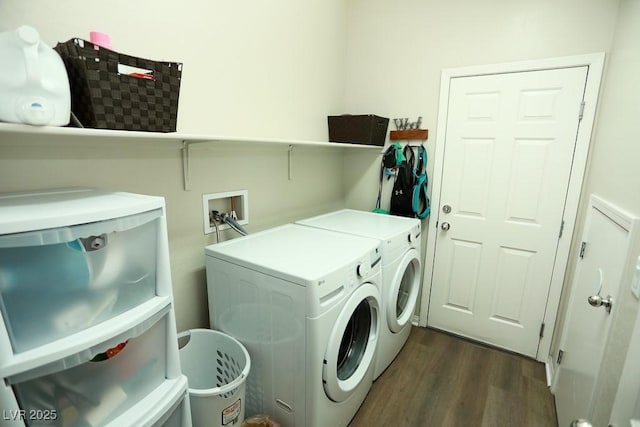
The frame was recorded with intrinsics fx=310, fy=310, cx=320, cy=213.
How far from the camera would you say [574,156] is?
200 centimetres

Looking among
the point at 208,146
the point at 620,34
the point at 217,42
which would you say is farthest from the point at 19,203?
the point at 620,34

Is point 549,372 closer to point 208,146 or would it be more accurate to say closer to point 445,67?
point 445,67

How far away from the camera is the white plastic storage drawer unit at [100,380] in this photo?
2.47 ft

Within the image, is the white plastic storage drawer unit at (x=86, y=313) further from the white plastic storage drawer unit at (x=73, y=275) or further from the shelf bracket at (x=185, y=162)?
the shelf bracket at (x=185, y=162)

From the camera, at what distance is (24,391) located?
731mm

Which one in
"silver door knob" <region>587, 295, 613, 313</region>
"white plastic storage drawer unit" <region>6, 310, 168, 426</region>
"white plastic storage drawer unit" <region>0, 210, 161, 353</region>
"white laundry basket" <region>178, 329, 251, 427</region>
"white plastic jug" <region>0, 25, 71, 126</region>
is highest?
"white plastic jug" <region>0, 25, 71, 126</region>

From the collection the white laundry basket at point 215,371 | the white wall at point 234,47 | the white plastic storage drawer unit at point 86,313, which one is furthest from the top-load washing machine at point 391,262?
the white plastic storage drawer unit at point 86,313

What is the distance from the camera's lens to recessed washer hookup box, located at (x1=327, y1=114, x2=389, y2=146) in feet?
7.74

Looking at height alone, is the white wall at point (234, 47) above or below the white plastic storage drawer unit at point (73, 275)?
above

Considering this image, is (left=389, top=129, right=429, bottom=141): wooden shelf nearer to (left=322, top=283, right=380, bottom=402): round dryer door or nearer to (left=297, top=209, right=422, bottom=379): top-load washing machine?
(left=297, top=209, right=422, bottom=379): top-load washing machine

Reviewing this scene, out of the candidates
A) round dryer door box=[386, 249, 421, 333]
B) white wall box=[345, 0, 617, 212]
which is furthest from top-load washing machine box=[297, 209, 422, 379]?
white wall box=[345, 0, 617, 212]

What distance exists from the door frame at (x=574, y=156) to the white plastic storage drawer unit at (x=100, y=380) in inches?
83.6

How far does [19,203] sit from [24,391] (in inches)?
18.8

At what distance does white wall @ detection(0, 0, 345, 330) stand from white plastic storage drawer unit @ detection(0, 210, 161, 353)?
0.50m
